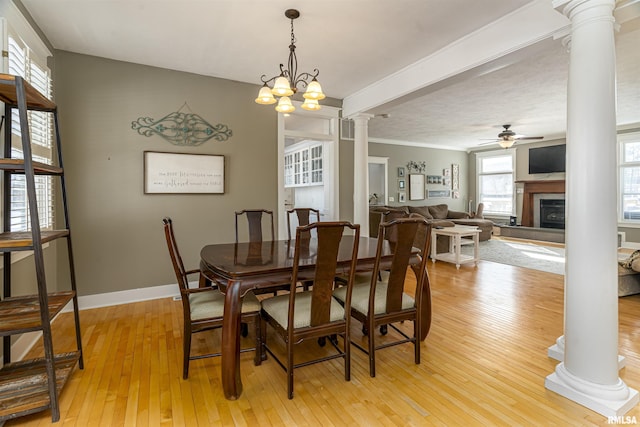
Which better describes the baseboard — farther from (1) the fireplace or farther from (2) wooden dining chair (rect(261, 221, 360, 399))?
(1) the fireplace

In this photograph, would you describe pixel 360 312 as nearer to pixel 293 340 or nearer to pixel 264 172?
pixel 293 340

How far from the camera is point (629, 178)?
721 cm

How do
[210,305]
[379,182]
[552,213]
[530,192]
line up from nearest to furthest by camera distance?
[210,305] < [552,213] < [530,192] < [379,182]

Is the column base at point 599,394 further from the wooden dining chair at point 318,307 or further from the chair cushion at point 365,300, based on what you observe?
the wooden dining chair at point 318,307

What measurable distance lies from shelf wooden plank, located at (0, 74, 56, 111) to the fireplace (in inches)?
387

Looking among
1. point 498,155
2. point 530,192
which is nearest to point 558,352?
point 530,192

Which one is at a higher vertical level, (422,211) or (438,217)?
(422,211)

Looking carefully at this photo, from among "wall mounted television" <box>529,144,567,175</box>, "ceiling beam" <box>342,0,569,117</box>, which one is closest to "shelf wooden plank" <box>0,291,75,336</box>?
"ceiling beam" <box>342,0,569,117</box>

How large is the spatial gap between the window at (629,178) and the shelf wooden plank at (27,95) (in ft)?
31.4

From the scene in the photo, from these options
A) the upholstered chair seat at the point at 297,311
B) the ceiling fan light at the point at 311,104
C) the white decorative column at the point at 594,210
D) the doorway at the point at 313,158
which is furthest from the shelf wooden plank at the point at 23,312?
the white decorative column at the point at 594,210

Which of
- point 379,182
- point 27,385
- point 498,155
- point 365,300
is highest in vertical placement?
point 498,155

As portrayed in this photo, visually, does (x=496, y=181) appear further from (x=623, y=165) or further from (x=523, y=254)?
(x=523, y=254)

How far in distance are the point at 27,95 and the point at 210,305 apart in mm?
1626

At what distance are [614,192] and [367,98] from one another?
3.17 metres
